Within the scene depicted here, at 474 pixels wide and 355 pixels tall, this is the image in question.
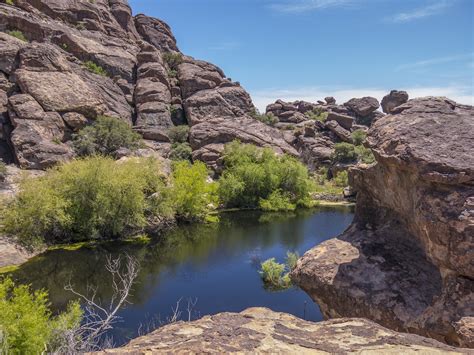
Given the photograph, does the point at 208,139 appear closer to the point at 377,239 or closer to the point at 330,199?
the point at 330,199

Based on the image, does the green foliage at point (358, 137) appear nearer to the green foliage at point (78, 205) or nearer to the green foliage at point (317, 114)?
the green foliage at point (317, 114)

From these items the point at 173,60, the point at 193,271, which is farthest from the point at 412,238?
the point at 173,60

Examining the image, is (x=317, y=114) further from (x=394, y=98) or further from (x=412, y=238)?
(x=412, y=238)

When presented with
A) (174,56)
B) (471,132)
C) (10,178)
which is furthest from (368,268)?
(174,56)

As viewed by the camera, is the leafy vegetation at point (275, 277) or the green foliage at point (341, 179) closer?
the leafy vegetation at point (275, 277)

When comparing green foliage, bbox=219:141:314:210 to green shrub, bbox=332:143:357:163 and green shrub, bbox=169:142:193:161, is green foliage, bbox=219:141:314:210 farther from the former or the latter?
green shrub, bbox=332:143:357:163

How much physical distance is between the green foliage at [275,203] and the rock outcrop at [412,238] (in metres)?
42.2

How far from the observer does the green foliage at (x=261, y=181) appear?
5166 centimetres

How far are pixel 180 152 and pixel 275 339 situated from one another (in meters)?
58.2

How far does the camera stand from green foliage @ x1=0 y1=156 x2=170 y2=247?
2933cm

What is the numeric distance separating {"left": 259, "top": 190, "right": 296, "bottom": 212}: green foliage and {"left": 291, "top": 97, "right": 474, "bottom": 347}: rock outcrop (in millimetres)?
42228

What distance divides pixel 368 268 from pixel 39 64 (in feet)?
192

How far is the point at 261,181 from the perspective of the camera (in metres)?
53.8

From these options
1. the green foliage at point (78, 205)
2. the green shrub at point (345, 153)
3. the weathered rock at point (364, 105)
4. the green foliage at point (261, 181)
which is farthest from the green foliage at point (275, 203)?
the weathered rock at point (364, 105)
